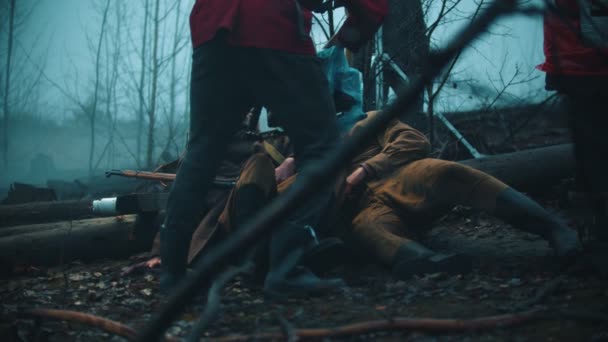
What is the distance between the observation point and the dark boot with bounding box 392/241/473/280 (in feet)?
8.11

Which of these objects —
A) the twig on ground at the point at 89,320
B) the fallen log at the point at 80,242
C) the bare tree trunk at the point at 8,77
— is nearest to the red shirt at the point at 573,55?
the twig on ground at the point at 89,320

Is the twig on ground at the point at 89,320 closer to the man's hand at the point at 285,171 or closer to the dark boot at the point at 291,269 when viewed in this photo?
the dark boot at the point at 291,269

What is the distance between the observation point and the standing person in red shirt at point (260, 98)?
226 cm

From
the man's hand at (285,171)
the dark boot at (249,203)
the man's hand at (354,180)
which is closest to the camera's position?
the dark boot at (249,203)

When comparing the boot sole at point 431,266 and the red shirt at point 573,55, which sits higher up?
the red shirt at point 573,55

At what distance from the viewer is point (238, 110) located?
2.43m

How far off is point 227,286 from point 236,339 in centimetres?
106

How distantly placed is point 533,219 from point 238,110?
1.79 meters

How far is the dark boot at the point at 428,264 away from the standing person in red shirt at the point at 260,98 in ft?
1.31

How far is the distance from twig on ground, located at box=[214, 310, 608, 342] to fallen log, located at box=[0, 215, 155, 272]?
105 inches

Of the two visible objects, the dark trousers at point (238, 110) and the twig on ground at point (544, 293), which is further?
the dark trousers at point (238, 110)

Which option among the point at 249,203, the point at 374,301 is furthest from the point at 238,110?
the point at 374,301

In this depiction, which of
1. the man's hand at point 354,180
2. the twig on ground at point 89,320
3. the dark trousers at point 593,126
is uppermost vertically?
the dark trousers at point 593,126

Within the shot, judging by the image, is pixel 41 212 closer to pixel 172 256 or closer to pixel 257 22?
pixel 172 256
